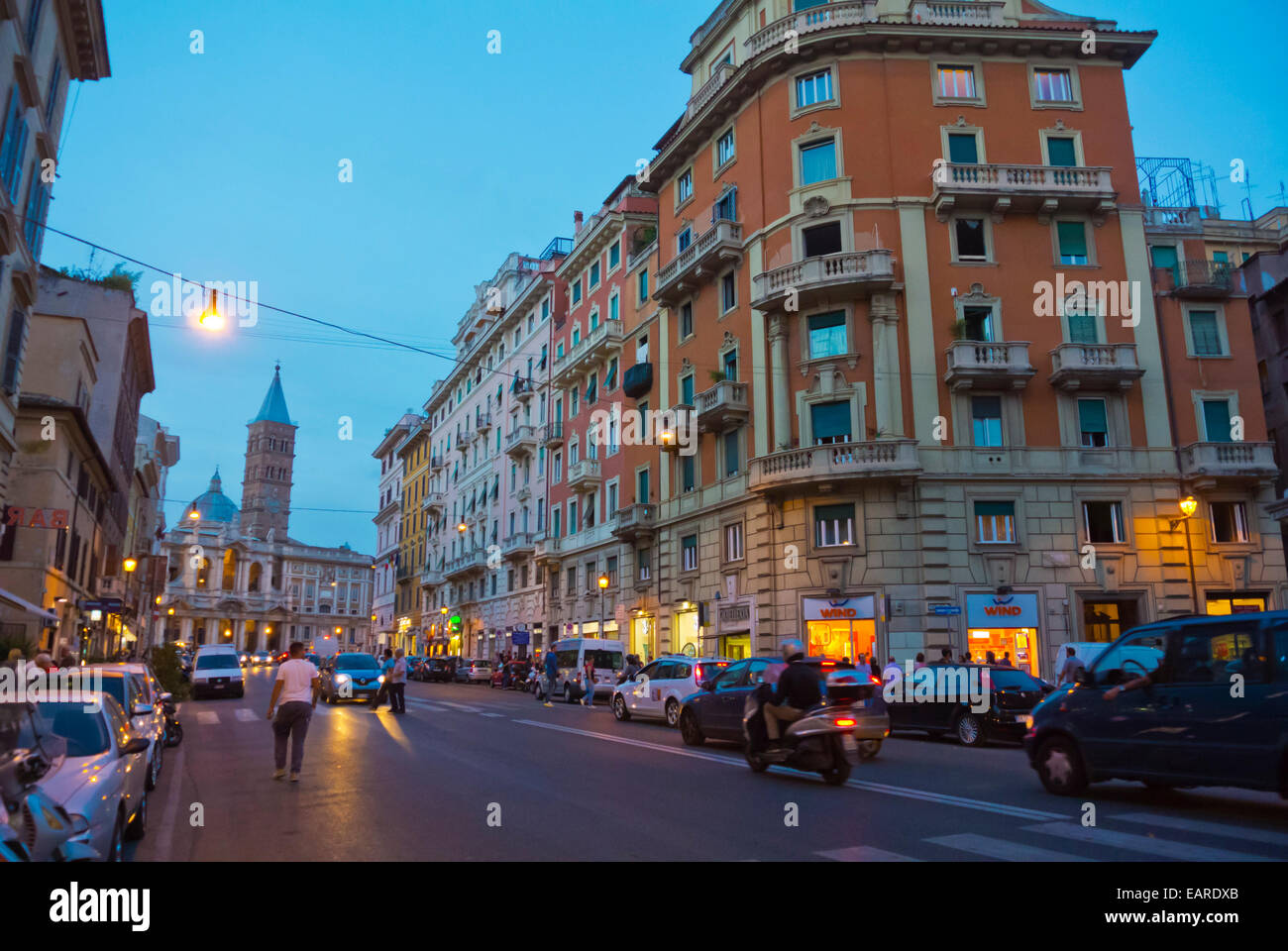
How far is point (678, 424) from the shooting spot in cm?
3522

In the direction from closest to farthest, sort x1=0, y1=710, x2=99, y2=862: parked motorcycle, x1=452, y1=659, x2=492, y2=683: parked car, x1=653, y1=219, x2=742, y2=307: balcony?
x1=0, y1=710, x2=99, y2=862: parked motorcycle < x1=653, y1=219, x2=742, y2=307: balcony < x1=452, y1=659, x2=492, y2=683: parked car

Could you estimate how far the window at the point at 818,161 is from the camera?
3052 centimetres

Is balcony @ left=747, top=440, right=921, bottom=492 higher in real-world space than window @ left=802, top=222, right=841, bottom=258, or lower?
lower

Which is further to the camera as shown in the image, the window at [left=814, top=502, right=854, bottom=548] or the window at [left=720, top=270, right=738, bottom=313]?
the window at [left=720, top=270, right=738, bottom=313]

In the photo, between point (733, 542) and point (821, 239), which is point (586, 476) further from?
point (821, 239)

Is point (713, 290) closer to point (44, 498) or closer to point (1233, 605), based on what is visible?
point (1233, 605)

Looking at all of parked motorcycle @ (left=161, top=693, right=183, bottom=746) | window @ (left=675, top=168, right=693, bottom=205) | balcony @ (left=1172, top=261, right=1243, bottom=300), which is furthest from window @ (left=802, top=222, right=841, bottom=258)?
parked motorcycle @ (left=161, top=693, right=183, bottom=746)

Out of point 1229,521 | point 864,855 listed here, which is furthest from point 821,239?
point 864,855

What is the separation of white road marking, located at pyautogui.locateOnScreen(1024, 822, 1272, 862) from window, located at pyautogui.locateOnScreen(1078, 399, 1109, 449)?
23.1 m

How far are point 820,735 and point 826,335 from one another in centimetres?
2075

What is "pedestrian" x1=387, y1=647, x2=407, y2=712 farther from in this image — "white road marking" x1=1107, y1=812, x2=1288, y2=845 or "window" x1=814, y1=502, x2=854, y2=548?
"white road marking" x1=1107, y1=812, x2=1288, y2=845

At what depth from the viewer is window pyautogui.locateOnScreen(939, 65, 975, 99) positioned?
30.7 metres

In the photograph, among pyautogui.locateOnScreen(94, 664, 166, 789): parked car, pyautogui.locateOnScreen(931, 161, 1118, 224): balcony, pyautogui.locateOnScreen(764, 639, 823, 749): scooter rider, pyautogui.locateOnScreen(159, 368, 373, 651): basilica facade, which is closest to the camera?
pyautogui.locateOnScreen(94, 664, 166, 789): parked car
